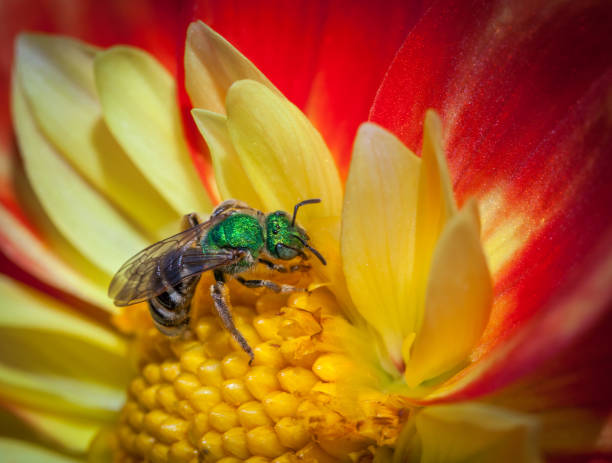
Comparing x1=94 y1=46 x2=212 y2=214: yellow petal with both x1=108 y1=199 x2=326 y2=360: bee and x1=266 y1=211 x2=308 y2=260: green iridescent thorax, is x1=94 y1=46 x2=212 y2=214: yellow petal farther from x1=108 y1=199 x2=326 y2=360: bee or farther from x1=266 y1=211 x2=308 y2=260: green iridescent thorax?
x1=266 y1=211 x2=308 y2=260: green iridescent thorax

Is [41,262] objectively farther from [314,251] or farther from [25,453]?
[314,251]

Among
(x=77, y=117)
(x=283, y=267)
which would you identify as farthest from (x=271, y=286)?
(x=77, y=117)

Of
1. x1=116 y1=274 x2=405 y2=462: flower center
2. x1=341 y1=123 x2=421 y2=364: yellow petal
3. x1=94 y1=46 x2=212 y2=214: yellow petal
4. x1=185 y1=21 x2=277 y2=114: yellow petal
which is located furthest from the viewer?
x1=94 y1=46 x2=212 y2=214: yellow petal

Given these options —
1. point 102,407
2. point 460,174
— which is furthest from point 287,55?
point 102,407

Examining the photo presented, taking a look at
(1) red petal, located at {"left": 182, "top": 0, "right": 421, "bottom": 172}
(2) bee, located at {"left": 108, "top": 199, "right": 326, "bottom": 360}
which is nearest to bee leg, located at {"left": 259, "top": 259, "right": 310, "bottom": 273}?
(2) bee, located at {"left": 108, "top": 199, "right": 326, "bottom": 360}

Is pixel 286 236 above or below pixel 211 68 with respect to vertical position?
below

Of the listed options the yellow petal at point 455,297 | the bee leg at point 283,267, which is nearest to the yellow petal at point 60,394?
the bee leg at point 283,267
